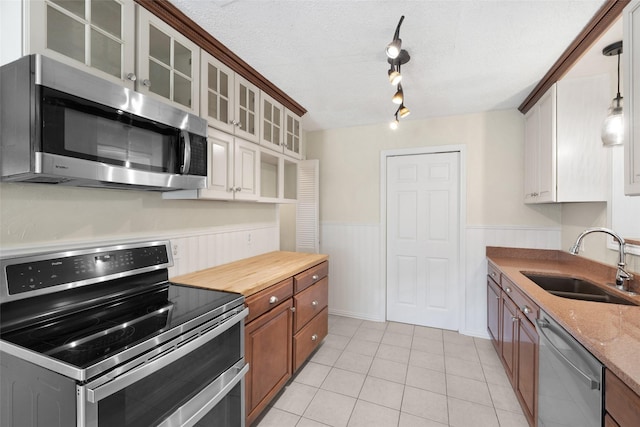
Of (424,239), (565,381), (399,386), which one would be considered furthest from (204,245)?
(424,239)

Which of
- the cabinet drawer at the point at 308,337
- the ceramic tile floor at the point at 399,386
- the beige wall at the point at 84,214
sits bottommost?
the ceramic tile floor at the point at 399,386

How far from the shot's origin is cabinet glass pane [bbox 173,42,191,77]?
1566 mm

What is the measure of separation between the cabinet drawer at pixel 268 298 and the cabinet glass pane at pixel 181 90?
1213 millimetres

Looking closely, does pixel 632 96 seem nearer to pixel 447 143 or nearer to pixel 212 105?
pixel 447 143

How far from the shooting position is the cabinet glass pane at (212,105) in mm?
1784

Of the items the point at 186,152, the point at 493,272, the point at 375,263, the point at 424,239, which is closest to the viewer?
the point at 186,152

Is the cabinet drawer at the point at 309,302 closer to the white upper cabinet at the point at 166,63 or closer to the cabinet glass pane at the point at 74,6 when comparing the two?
the white upper cabinet at the point at 166,63

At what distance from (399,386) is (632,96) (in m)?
2.20

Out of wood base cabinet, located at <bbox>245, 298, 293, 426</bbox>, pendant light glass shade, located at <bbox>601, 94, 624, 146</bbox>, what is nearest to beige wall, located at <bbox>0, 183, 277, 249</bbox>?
wood base cabinet, located at <bbox>245, 298, 293, 426</bbox>

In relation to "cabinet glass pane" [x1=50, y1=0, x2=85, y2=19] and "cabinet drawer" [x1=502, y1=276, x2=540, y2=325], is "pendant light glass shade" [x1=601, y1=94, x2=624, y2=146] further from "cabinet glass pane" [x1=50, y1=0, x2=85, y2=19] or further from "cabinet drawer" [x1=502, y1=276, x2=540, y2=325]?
"cabinet glass pane" [x1=50, y1=0, x2=85, y2=19]

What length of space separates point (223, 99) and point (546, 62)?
7.62ft

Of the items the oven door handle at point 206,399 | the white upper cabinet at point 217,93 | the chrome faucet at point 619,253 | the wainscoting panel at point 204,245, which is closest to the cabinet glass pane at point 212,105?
the white upper cabinet at point 217,93

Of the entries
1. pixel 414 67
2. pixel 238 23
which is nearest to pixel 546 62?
pixel 414 67

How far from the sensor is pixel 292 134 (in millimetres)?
2861
